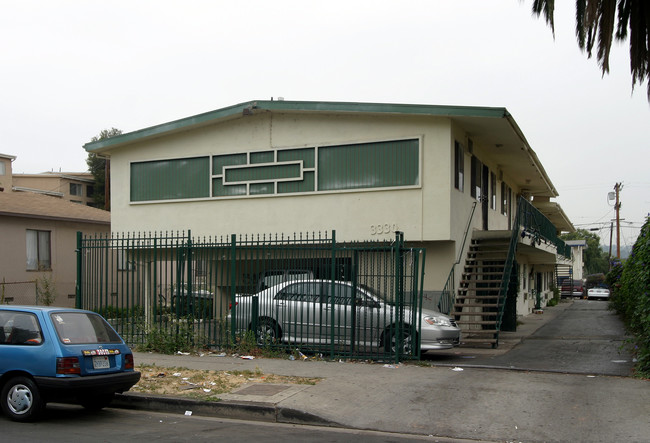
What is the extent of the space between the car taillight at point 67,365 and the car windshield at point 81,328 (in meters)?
0.27


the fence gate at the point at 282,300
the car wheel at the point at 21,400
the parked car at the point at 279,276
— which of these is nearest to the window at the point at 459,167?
the fence gate at the point at 282,300

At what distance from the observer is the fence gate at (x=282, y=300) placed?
482 inches

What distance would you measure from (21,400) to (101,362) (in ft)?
3.35

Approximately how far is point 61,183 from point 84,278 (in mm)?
50074

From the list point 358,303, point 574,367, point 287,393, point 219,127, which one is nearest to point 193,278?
point 358,303

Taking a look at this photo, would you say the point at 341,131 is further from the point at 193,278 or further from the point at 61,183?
the point at 61,183

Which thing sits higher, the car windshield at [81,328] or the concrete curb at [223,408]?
the car windshield at [81,328]

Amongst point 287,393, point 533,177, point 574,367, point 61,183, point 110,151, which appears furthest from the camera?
point 61,183

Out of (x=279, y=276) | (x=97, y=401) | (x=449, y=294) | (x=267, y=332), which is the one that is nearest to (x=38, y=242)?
(x=267, y=332)

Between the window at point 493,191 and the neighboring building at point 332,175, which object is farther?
the window at point 493,191

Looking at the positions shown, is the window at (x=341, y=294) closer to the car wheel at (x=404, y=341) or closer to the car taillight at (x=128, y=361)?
the car wheel at (x=404, y=341)

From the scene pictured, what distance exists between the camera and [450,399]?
29.8ft

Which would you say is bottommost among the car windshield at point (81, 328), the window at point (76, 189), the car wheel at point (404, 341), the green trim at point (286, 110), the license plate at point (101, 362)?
the car wheel at point (404, 341)

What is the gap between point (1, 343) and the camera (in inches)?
325
